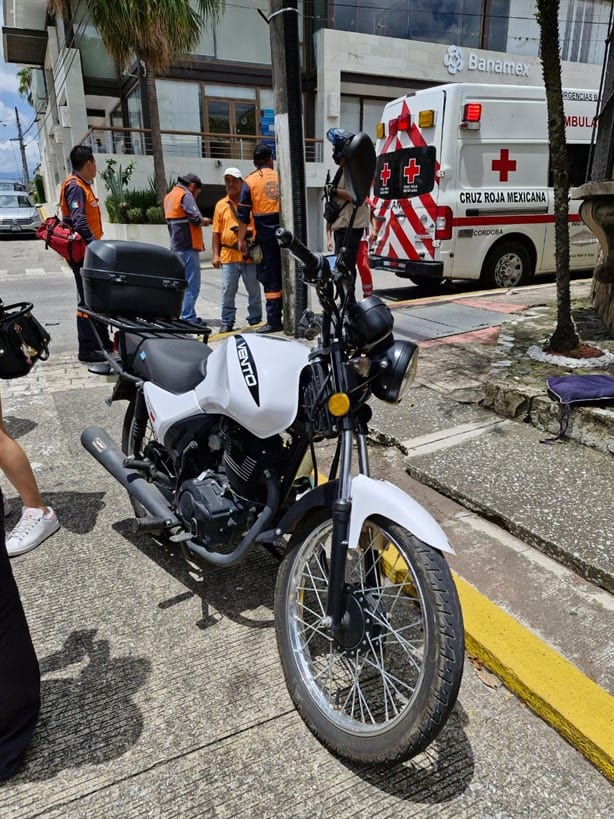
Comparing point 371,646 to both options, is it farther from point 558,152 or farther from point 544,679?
point 558,152

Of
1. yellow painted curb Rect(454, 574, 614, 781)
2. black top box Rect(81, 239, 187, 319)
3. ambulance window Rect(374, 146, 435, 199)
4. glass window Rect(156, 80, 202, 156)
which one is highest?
glass window Rect(156, 80, 202, 156)

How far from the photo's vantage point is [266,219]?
22.7 feet

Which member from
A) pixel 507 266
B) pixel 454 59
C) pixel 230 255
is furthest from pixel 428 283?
pixel 454 59

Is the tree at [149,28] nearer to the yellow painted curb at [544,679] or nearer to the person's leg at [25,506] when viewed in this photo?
the person's leg at [25,506]

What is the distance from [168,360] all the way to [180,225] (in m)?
5.05

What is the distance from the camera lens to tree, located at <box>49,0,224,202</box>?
44.0 feet

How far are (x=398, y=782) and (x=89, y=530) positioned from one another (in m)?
2.12

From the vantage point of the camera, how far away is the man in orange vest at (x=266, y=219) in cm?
681

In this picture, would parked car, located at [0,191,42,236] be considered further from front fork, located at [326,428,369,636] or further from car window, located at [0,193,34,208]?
front fork, located at [326,428,369,636]

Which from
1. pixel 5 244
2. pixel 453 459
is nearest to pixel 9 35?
pixel 5 244

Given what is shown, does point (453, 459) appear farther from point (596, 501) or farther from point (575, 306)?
point (575, 306)

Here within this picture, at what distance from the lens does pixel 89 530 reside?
3.38 meters

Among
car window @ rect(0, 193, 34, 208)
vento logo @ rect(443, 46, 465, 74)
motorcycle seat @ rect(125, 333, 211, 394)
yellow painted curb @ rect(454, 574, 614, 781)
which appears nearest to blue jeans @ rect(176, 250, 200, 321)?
motorcycle seat @ rect(125, 333, 211, 394)

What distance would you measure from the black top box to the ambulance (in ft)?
20.2
